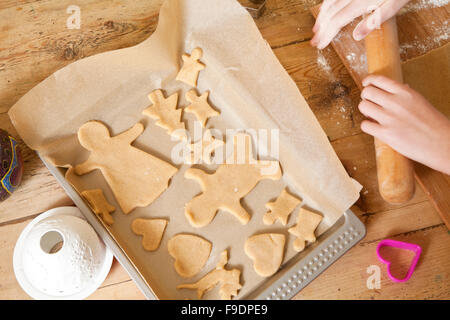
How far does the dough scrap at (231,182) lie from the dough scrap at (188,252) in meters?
0.04

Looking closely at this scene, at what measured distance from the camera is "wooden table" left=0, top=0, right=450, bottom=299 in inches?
31.6

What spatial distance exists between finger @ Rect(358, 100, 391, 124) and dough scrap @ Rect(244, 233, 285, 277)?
12.2 inches

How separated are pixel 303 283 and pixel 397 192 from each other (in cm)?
25

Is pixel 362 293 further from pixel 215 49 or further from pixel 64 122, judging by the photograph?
pixel 64 122

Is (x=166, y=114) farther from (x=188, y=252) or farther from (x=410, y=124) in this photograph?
(x=410, y=124)

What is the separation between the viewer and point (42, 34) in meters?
0.89

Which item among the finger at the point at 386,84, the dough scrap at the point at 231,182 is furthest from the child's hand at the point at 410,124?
the dough scrap at the point at 231,182

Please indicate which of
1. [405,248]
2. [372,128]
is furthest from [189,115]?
[405,248]

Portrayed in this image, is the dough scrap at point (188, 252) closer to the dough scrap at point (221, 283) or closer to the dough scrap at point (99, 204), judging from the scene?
the dough scrap at point (221, 283)

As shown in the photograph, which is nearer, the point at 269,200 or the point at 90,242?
the point at 90,242

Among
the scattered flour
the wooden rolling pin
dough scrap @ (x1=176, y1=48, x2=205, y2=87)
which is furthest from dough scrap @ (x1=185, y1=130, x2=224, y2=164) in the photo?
the scattered flour

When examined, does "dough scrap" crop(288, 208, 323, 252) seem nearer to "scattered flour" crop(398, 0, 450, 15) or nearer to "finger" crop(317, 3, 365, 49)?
"finger" crop(317, 3, 365, 49)

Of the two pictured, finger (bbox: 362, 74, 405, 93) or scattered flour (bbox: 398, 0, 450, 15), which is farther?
scattered flour (bbox: 398, 0, 450, 15)
